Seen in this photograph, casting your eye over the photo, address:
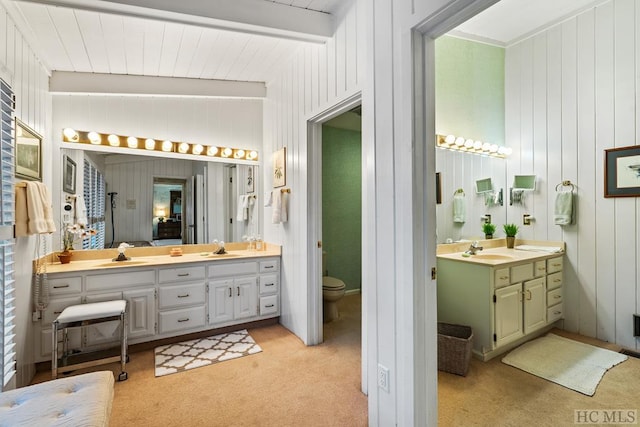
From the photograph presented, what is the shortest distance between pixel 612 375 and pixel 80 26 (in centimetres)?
468

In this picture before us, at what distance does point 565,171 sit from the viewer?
3.18 meters

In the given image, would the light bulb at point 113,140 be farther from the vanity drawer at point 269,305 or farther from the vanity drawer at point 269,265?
the vanity drawer at point 269,305

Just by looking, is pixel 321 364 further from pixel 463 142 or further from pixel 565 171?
pixel 565 171

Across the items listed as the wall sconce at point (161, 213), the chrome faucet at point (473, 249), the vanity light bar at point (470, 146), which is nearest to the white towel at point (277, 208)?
the wall sconce at point (161, 213)

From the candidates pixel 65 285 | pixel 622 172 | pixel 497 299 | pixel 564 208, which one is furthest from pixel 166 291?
pixel 622 172

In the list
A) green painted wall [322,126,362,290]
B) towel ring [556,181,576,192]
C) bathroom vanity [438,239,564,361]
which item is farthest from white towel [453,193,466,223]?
green painted wall [322,126,362,290]

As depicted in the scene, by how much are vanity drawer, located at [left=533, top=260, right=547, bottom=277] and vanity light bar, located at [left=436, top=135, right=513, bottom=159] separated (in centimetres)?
132

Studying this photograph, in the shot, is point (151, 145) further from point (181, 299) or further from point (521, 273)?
point (521, 273)

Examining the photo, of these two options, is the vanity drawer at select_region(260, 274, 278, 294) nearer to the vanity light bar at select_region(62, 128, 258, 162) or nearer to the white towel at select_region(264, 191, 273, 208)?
the white towel at select_region(264, 191, 273, 208)

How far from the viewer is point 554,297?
10.0 feet

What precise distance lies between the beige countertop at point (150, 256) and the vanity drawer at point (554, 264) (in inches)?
109

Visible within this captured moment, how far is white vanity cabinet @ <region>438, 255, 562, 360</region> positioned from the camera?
95.1 inches

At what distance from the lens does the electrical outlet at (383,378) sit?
1521mm

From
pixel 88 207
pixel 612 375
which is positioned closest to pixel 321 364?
pixel 612 375
